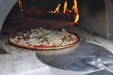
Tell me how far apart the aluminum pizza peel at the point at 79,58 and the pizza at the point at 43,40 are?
4.3 inches

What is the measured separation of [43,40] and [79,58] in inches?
33.8

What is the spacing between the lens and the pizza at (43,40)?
3096mm

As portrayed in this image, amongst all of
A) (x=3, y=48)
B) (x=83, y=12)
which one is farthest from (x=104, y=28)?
(x=3, y=48)

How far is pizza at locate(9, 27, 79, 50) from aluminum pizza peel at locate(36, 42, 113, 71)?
0.11 m

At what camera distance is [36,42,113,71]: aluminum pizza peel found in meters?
2.46

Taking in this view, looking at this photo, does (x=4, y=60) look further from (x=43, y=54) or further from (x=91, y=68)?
(x=91, y=68)

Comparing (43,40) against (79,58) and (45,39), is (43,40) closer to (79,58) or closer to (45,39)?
(45,39)

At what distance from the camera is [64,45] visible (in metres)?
3.09

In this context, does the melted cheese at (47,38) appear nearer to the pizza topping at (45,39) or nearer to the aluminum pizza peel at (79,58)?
the pizza topping at (45,39)

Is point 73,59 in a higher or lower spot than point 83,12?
lower

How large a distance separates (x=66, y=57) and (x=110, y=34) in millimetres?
1514

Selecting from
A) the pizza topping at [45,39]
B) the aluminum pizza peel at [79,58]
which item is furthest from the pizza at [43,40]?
Result: the aluminum pizza peel at [79,58]

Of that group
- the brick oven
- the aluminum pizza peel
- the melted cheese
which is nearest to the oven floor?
the brick oven

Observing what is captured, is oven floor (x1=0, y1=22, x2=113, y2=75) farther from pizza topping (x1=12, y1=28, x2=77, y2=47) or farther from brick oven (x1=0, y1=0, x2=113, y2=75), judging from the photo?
pizza topping (x1=12, y1=28, x2=77, y2=47)
